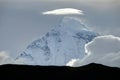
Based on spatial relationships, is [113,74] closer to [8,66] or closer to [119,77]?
[119,77]

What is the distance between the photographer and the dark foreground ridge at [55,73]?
184 metres

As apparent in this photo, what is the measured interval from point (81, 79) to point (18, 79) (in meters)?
23.5

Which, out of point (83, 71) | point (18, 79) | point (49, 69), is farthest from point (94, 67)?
point (18, 79)

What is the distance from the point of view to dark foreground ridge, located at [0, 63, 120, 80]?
18362 centimetres

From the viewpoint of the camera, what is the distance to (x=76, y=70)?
632 feet

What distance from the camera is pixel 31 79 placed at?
181 m

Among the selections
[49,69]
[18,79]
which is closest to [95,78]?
[49,69]

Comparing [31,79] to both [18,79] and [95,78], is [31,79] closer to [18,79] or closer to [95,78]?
[18,79]

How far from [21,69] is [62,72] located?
49.9 feet

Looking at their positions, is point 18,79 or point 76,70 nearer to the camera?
point 18,79

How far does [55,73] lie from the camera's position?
188 m

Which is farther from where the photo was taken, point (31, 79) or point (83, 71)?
point (83, 71)

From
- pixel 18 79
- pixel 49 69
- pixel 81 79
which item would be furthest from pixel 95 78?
pixel 18 79

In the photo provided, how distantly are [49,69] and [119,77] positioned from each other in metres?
26.0
